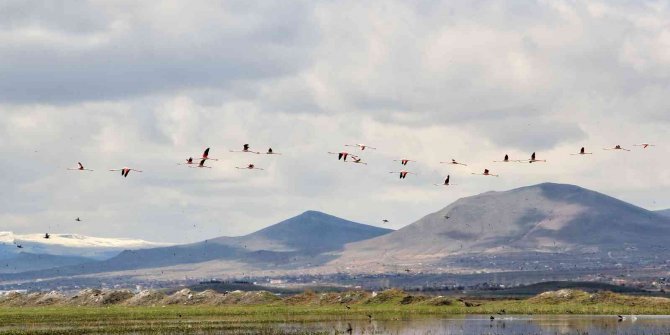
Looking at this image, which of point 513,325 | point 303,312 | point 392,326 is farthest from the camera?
point 303,312

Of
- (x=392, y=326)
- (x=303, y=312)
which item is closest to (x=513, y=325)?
(x=392, y=326)

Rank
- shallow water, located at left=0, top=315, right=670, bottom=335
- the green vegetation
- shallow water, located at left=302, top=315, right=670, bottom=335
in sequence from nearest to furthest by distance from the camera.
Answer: shallow water, located at left=302, top=315, right=670, bottom=335 → shallow water, located at left=0, top=315, right=670, bottom=335 → the green vegetation

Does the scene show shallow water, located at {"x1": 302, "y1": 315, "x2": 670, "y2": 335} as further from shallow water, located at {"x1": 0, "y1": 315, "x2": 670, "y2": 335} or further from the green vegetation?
the green vegetation

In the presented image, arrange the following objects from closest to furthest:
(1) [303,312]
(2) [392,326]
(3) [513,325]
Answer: (2) [392,326], (3) [513,325], (1) [303,312]

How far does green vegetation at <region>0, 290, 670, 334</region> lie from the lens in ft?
412

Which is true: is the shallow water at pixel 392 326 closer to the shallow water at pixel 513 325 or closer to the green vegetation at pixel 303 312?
the shallow water at pixel 513 325

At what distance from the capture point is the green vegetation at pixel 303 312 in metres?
125

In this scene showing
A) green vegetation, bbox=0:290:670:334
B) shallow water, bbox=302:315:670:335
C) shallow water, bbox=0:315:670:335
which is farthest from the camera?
green vegetation, bbox=0:290:670:334

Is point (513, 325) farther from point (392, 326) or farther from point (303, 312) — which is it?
point (303, 312)

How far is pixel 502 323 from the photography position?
12875cm

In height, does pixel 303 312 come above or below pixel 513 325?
above

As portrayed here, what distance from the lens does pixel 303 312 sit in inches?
6319

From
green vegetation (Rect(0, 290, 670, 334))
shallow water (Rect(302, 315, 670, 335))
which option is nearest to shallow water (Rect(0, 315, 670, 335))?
shallow water (Rect(302, 315, 670, 335))

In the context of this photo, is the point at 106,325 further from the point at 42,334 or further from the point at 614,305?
the point at 614,305
